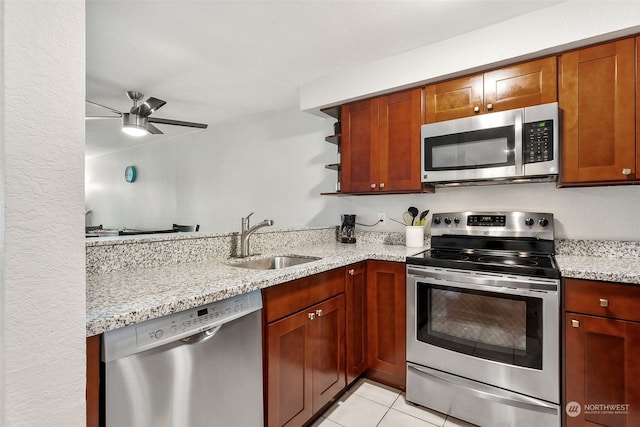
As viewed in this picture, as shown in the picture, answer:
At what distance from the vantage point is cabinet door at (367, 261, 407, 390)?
79.7 inches

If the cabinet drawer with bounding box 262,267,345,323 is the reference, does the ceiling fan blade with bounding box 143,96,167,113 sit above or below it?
above

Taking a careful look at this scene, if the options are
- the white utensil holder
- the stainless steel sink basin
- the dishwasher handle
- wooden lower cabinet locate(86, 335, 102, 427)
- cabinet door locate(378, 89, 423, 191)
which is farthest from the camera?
the white utensil holder

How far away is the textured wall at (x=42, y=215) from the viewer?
618mm

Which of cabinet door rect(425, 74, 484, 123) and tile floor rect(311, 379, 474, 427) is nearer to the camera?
tile floor rect(311, 379, 474, 427)

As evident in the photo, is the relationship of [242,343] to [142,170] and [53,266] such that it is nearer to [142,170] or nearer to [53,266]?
[53,266]

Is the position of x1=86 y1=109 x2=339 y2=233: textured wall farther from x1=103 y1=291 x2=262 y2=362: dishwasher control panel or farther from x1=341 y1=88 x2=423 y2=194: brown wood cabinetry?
x1=103 y1=291 x2=262 y2=362: dishwasher control panel

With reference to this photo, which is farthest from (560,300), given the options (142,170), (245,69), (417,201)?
(142,170)

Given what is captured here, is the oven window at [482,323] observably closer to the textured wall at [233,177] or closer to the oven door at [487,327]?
the oven door at [487,327]

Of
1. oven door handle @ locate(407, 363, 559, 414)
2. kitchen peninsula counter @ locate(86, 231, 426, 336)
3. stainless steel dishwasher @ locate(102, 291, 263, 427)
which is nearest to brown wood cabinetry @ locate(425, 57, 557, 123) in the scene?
kitchen peninsula counter @ locate(86, 231, 426, 336)

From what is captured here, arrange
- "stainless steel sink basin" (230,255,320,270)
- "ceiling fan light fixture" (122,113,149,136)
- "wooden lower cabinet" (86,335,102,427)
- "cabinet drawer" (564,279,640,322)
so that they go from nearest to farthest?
"wooden lower cabinet" (86,335,102,427), "cabinet drawer" (564,279,640,322), "stainless steel sink basin" (230,255,320,270), "ceiling fan light fixture" (122,113,149,136)

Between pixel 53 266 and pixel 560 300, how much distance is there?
78.2 inches

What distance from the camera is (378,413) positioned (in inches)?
73.1

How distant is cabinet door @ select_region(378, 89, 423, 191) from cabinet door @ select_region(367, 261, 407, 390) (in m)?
0.66

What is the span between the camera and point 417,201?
2646 mm
